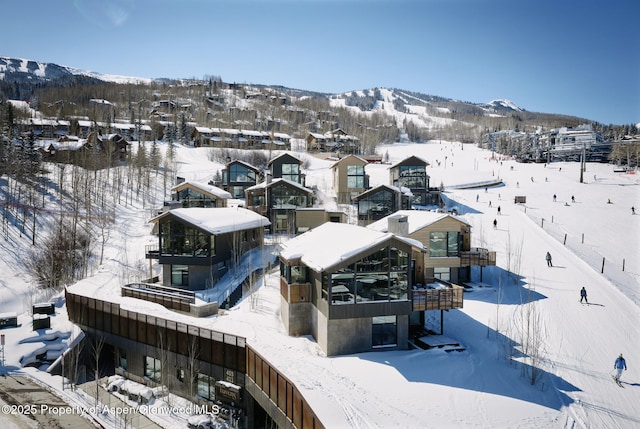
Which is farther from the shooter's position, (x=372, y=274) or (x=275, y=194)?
(x=275, y=194)

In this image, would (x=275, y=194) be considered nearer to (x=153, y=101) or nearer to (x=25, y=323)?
(x=25, y=323)

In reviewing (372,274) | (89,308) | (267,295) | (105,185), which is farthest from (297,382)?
(105,185)

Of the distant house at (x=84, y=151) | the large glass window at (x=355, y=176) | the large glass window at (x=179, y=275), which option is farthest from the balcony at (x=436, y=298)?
the distant house at (x=84, y=151)

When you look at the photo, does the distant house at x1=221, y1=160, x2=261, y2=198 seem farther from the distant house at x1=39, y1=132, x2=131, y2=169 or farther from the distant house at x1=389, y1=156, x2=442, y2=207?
the distant house at x1=39, y1=132, x2=131, y2=169

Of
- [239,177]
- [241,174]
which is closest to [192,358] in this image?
[239,177]

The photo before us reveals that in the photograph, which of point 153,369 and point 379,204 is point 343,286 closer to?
point 153,369

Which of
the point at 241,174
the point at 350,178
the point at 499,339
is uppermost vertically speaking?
the point at 241,174

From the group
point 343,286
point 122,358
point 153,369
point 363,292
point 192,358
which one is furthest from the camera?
point 122,358
